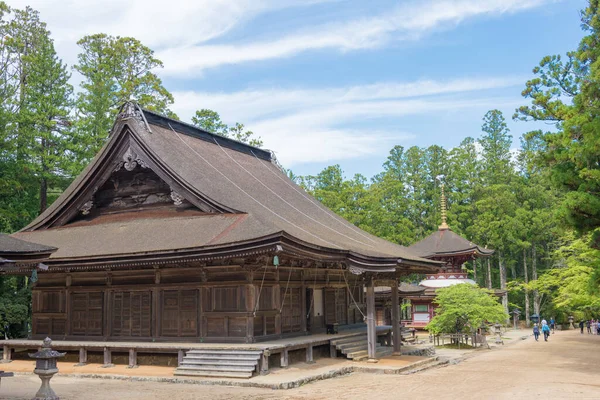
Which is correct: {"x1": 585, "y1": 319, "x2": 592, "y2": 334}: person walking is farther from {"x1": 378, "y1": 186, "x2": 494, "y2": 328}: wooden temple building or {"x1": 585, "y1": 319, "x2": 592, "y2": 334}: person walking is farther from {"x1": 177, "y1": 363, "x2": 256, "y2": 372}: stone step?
{"x1": 177, "y1": 363, "x2": 256, "y2": 372}: stone step

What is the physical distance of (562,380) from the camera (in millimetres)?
15742

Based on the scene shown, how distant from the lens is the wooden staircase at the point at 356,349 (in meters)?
19.3

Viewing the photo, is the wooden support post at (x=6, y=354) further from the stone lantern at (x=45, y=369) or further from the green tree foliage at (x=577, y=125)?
the green tree foliage at (x=577, y=125)

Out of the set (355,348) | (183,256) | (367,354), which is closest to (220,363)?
(183,256)

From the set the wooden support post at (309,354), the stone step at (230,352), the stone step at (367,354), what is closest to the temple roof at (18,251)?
the stone step at (230,352)

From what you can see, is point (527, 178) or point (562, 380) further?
point (527, 178)

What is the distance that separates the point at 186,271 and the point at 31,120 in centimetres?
1788

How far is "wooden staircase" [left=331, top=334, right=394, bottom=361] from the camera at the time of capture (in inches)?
762

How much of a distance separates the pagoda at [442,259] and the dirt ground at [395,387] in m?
20.2

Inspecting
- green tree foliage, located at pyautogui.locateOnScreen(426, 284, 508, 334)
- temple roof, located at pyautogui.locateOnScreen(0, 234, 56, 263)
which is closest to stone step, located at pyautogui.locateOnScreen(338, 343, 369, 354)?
green tree foliage, located at pyautogui.locateOnScreen(426, 284, 508, 334)

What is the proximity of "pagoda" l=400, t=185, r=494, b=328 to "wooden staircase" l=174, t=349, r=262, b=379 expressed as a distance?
2480cm

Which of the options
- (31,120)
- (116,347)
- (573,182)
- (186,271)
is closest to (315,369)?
(186,271)

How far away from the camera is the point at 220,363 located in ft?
52.3

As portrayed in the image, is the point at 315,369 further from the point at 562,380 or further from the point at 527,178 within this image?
the point at 527,178
